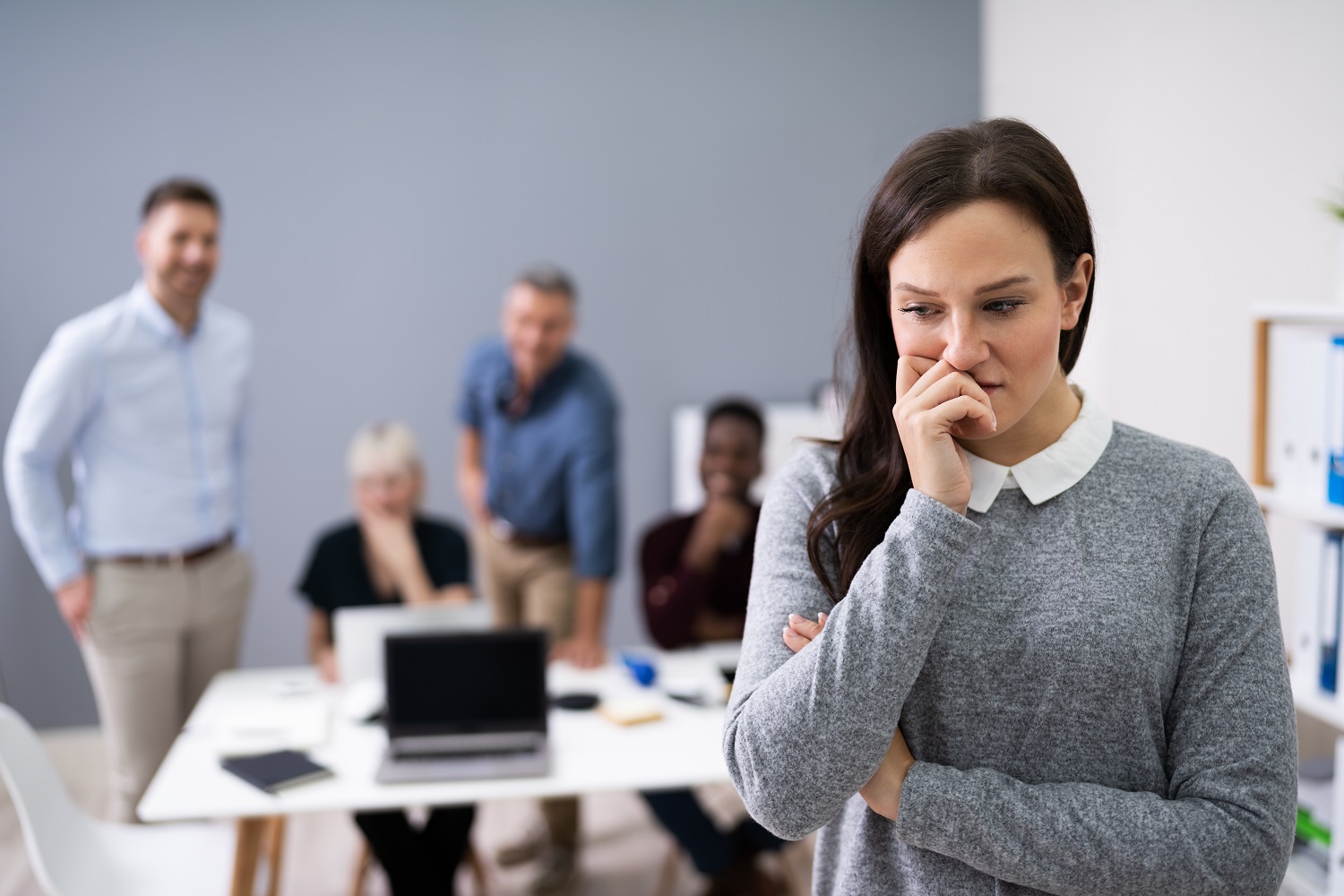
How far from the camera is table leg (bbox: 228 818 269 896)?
2.33 m

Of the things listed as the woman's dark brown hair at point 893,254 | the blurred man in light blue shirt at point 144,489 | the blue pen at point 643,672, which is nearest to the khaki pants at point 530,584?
the blue pen at point 643,672

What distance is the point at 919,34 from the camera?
179 inches

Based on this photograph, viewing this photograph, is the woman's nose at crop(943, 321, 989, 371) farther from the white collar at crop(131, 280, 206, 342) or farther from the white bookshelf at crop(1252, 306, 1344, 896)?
the white collar at crop(131, 280, 206, 342)

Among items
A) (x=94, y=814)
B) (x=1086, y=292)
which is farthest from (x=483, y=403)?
(x=1086, y=292)

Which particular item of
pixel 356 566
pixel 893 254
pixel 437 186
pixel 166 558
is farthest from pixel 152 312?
pixel 893 254

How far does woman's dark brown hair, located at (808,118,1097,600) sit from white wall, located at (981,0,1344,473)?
6.50ft

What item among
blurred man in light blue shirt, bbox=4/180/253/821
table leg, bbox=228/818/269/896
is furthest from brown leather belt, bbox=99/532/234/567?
table leg, bbox=228/818/269/896

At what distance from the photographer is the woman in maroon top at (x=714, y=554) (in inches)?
125

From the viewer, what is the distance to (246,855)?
7.69 ft

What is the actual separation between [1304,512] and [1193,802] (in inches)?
60.3

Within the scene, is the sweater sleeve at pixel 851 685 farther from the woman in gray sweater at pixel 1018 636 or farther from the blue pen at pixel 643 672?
the blue pen at pixel 643 672

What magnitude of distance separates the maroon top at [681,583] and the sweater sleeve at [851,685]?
2.06 m

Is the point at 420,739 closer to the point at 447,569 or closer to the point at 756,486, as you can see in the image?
the point at 447,569

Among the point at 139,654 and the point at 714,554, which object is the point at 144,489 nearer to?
the point at 139,654
